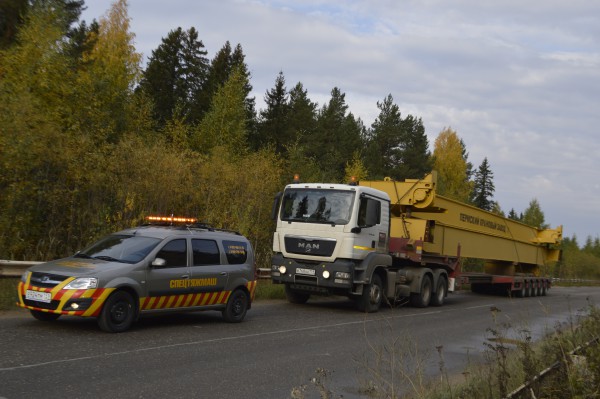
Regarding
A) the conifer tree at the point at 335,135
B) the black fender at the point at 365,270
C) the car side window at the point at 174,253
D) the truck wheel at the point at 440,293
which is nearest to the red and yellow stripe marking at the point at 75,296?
the car side window at the point at 174,253

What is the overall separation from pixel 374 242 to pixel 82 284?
28.0 ft

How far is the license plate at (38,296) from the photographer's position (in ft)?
A: 32.1

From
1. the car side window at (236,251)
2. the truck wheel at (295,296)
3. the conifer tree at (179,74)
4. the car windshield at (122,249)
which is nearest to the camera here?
the car windshield at (122,249)

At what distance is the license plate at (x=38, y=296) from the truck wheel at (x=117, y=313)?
827 millimetres

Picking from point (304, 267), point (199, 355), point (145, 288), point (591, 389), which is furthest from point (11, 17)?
point (591, 389)

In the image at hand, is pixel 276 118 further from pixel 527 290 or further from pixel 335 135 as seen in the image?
pixel 527 290

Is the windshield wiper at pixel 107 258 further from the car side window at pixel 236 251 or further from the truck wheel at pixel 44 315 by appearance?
the car side window at pixel 236 251

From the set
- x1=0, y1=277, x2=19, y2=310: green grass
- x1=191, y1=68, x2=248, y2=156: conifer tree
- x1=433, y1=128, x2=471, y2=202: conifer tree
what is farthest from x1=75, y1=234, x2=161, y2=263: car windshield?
x1=433, y1=128, x2=471, y2=202: conifer tree

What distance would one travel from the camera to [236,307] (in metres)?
12.8

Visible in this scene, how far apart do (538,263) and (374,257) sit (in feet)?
61.5

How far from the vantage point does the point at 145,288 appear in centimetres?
1067

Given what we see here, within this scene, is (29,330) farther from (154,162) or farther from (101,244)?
(154,162)

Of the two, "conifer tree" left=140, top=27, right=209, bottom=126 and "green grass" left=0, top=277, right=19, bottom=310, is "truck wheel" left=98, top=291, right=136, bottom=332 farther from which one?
"conifer tree" left=140, top=27, right=209, bottom=126

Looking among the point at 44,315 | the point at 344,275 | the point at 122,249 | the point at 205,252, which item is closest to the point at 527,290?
the point at 344,275
